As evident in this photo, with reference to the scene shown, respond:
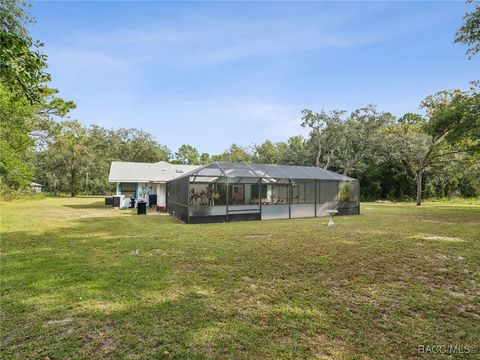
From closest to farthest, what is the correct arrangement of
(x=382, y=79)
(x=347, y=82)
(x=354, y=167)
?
(x=382, y=79), (x=347, y=82), (x=354, y=167)

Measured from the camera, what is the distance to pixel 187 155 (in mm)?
53562

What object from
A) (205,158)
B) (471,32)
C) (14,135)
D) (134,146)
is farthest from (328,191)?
(205,158)

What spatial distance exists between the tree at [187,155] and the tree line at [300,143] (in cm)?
35

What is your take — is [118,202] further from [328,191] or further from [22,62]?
[22,62]

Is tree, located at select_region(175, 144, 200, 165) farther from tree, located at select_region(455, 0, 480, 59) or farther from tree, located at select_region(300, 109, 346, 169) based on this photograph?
tree, located at select_region(455, 0, 480, 59)

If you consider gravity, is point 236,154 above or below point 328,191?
above

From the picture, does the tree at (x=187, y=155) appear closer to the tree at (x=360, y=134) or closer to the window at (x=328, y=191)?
the tree at (x=360, y=134)

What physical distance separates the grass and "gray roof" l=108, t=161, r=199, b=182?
13.8m

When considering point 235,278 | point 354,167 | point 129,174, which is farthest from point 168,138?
point 235,278

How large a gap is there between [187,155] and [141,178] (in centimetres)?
3346

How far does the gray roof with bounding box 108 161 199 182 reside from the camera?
66.5 ft

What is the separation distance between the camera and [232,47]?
1101 centimetres

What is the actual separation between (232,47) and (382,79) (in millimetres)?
7600

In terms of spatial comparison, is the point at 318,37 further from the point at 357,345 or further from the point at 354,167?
the point at 354,167
